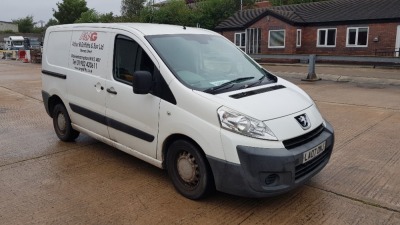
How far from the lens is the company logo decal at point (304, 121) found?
3633 mm

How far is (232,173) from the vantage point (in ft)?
11.1

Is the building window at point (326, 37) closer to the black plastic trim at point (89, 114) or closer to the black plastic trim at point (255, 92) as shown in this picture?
the black plastic trim at point (255, 92)

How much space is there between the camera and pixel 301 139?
358 cm

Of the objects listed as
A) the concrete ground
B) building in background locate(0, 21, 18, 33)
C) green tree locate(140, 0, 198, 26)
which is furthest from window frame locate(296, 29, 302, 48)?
building in background locate(0, 21, 18, 33)

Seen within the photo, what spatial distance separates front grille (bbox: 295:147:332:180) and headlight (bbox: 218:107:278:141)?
1.38 ft

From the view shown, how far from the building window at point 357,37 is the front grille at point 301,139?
2158cm

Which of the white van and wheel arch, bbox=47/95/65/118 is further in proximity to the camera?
wheel arch, bbox=47/95/65/118

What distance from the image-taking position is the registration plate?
3.52m

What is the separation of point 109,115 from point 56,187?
1052 millimetres

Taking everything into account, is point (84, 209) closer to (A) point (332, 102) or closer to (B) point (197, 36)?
(B) point (197, 36)

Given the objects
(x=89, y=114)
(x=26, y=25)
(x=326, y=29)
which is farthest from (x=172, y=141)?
(x=26, y=25)

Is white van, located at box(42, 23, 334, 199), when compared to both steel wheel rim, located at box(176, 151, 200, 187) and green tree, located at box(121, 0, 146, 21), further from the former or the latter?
green tree, located at box(121, 0, 146, 21)

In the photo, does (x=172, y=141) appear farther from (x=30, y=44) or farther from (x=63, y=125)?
(x=30, y=44)

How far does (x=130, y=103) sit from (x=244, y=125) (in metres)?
1.53
